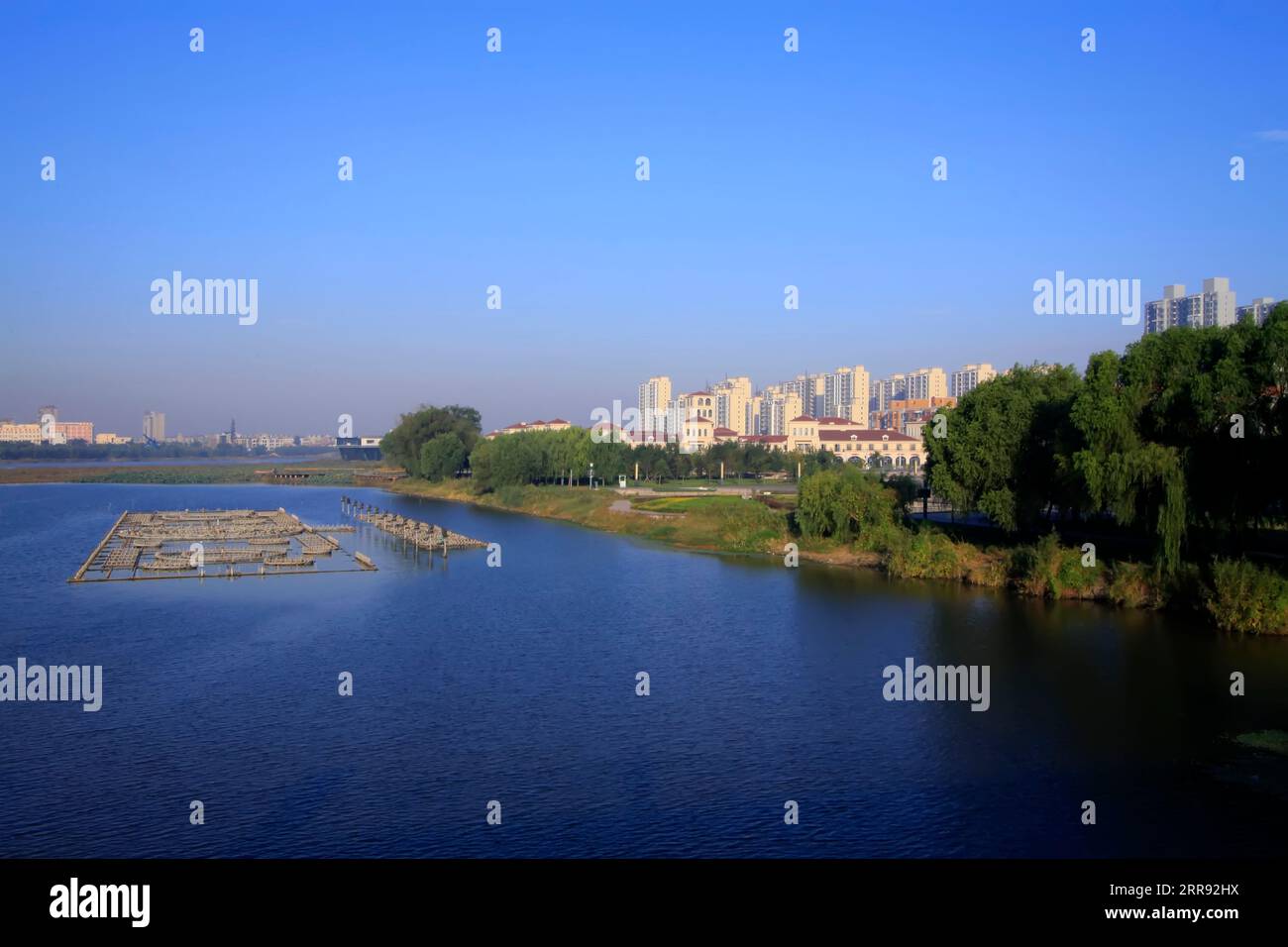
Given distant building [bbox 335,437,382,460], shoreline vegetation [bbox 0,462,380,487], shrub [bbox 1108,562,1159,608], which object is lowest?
shrub [bbox 1108,562,1159,608]

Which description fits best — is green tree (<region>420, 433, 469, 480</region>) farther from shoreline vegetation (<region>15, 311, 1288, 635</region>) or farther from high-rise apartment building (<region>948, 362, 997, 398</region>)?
high-rise apartment building (<region>948, 362, 997, 398</region>)

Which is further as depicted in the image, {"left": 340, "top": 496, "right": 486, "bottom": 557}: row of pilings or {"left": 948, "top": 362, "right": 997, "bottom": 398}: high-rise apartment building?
{"left": 948, "top": 362, "right": 997, "bottom": 398}: high-rise apartment building

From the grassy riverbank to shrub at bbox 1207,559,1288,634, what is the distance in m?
0.01

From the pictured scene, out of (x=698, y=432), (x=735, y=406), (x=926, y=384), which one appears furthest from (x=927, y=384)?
(x=698, y=432)

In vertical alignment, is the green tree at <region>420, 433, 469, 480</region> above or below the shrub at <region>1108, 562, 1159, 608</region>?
above

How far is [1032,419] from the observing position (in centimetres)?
1695

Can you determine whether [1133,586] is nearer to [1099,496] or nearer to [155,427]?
[1099,496]

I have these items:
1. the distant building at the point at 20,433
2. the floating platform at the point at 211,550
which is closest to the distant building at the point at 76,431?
the distant building at the point at 20,433

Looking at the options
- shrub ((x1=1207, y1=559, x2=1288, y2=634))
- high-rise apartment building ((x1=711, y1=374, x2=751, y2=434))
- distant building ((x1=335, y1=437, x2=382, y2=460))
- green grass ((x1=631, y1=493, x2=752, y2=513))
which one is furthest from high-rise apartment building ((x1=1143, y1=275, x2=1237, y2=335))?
distant building ((x1=335, y1=437, x2=382, y2=460))

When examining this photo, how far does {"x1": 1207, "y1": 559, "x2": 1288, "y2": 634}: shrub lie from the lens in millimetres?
12242

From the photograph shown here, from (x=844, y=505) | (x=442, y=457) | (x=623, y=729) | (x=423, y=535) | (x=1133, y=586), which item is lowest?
(x=623, y=729)

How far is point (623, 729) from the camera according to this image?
9.04 m

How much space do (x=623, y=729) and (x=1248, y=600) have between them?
26.9 feet

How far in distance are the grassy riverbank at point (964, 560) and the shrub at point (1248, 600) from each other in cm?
1
